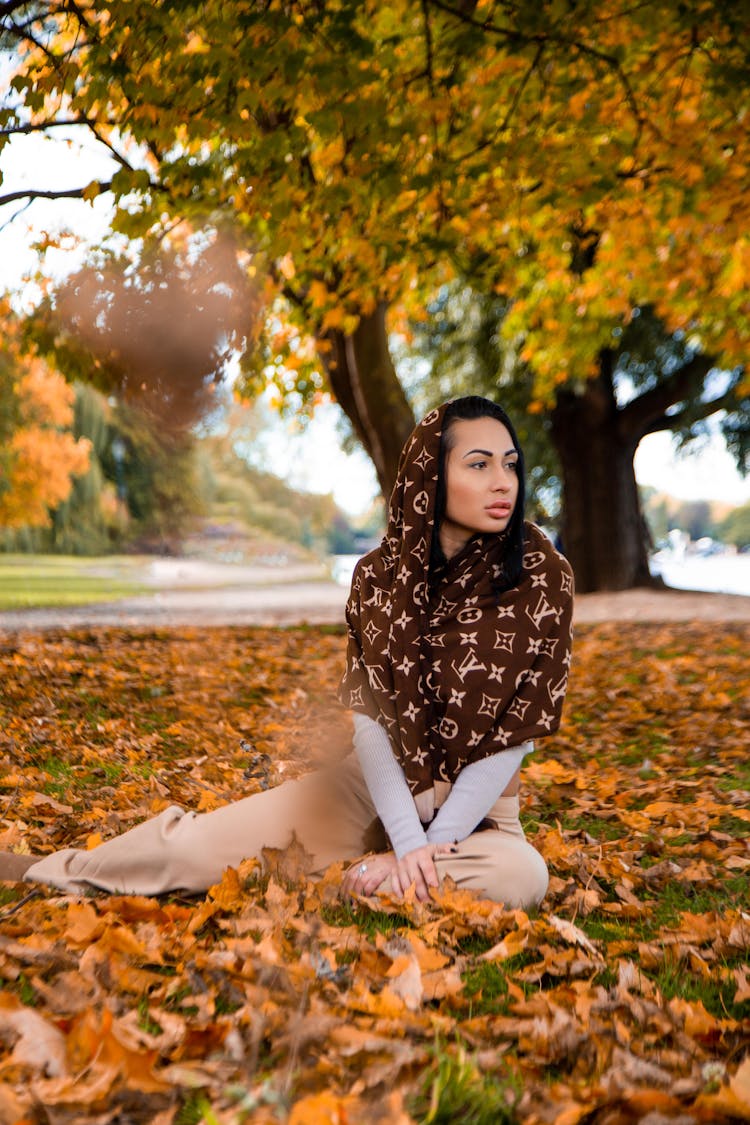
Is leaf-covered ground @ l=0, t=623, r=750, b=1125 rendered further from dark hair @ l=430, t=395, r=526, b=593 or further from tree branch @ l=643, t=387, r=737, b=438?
tree branch @ l=643, t=387, r=737, b=438

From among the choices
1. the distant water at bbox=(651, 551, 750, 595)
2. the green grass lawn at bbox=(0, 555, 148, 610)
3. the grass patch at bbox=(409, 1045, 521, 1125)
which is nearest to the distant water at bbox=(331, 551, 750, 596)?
the distant water at bbox=(651, 551, 750, 595)

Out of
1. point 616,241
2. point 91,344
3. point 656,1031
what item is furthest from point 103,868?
point 616,241

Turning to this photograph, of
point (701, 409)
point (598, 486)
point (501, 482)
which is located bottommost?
point (501, 482)

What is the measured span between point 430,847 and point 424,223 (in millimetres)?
7209

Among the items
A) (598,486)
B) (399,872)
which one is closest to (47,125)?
(399,872)

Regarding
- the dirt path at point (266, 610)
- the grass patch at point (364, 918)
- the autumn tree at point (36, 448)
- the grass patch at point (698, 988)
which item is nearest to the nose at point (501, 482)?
the grass patch at point (364, 918)

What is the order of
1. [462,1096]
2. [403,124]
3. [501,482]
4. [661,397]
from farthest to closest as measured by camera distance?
[661,397]
[403,124]
[501,482]
[462,1096]

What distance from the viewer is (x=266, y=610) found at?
47.7ft

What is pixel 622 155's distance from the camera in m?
7.62

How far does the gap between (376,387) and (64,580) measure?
16.8m

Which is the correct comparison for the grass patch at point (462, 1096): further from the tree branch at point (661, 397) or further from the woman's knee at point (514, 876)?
the tree branch at point (661, 397)

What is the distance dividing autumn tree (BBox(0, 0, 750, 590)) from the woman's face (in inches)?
125

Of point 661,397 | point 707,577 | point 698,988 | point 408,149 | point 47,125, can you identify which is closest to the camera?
point 698,988

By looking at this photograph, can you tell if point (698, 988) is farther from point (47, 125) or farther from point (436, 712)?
point (47, 125)
